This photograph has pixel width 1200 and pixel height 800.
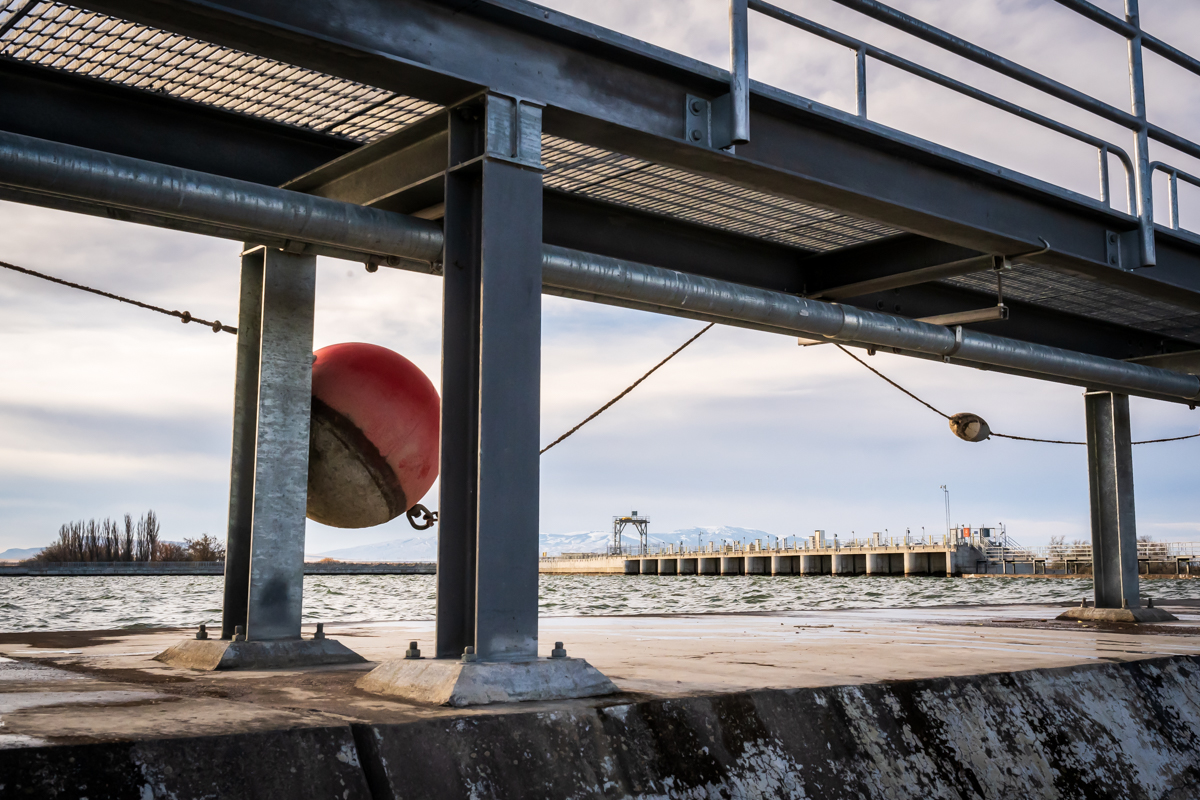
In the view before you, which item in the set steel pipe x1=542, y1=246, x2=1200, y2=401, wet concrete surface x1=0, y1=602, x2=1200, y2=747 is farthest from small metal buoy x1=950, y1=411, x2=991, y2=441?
wet concrete surface x1=0, y1=602, x2=1200, y2=747

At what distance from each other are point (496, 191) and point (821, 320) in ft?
14.7

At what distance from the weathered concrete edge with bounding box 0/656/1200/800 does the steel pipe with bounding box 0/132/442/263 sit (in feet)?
10.9

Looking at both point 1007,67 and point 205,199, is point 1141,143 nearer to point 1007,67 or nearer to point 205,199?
point 1007,67

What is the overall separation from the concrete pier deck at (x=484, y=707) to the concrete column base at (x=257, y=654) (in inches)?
7.6

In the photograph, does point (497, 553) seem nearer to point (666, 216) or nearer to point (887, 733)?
point (887, 733)

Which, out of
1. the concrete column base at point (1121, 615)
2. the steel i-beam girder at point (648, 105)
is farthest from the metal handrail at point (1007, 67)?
the concrete column base at point (1121, 615)

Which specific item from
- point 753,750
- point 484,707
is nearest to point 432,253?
point 484,707

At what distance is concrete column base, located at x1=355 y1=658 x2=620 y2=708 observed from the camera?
4328 millimetres

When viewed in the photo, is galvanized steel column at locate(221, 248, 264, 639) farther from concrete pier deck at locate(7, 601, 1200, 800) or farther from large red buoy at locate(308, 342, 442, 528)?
concrete pier deck at locate(7, 601, 1200, 800)

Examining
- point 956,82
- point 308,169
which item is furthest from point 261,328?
point 956,82

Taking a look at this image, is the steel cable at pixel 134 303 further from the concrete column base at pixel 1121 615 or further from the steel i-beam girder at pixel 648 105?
the concrete column base at pixel 1121 615

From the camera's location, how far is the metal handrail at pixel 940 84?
6.51 m

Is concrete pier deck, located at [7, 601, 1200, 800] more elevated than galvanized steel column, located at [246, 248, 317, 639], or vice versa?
galvanized steel column, located at [246, 248, 317, 639]

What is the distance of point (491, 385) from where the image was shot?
16.2ft
